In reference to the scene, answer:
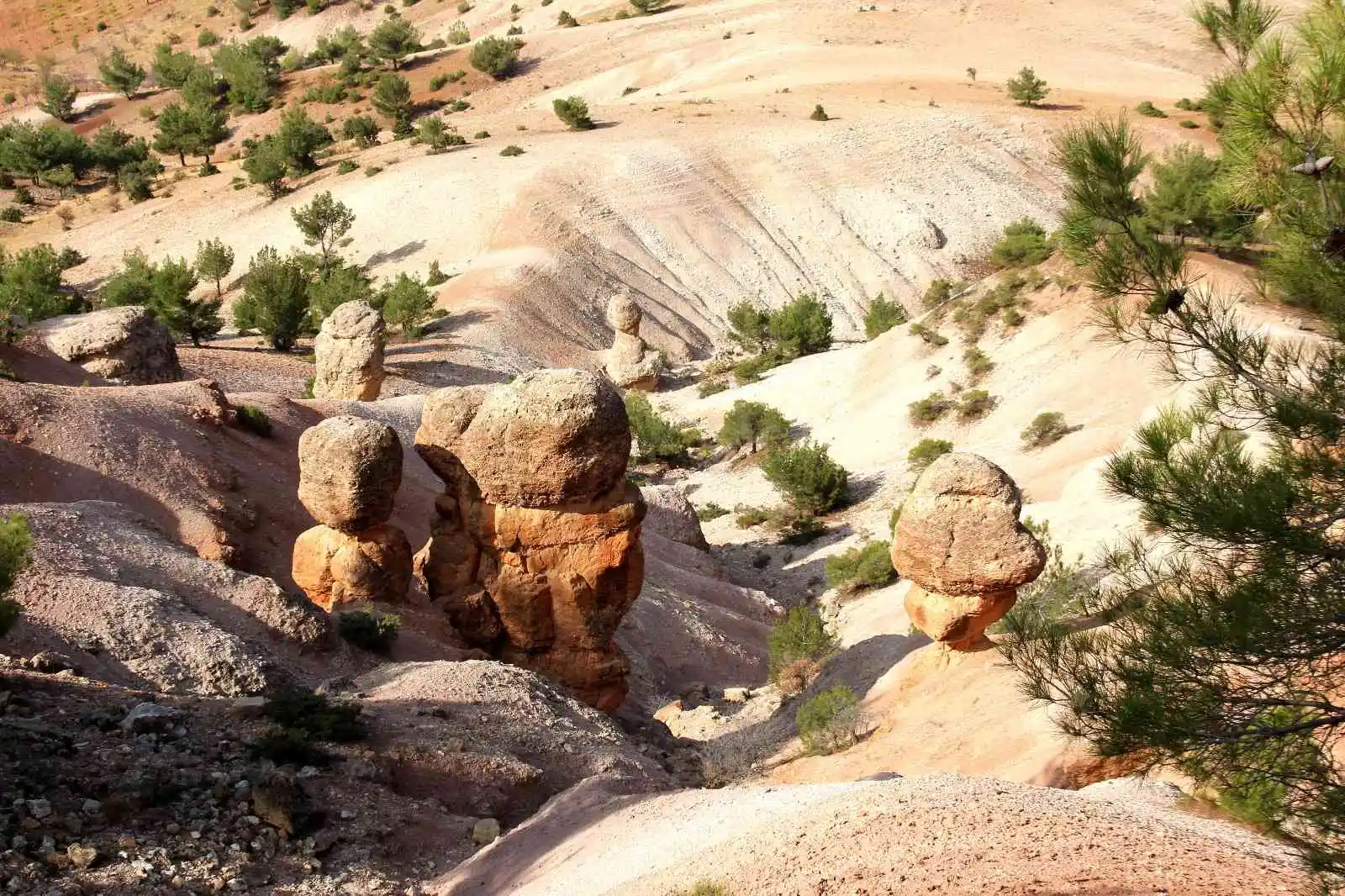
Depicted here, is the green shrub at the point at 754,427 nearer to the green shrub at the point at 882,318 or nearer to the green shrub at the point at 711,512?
the green shrub at the point at 711,512

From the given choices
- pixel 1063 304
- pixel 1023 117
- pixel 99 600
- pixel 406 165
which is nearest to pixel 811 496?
pixel 1063 304

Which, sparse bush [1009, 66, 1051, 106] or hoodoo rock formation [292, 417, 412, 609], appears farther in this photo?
sparse bush [1009, 66, 1051, 106]

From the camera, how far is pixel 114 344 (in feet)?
87.7

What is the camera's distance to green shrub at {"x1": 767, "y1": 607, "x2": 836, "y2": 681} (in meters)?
19.3

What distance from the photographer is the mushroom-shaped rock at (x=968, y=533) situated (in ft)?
49.2

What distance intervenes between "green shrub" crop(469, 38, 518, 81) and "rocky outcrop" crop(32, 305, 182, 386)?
43655mm

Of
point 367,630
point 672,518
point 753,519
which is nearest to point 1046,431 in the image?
point 753,519

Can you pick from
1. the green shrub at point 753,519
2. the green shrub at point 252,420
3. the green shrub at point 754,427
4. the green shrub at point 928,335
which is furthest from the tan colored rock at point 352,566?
the green shrub at point 928,335

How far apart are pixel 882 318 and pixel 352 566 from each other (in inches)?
1221

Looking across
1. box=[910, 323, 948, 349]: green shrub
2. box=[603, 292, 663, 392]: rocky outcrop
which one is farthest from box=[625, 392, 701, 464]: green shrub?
box=[910, 323, 948, 349]: green shrub

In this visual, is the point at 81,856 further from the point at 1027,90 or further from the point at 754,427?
the point at 1027,90

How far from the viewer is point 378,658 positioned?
591 inches

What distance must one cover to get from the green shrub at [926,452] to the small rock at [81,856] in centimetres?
2276

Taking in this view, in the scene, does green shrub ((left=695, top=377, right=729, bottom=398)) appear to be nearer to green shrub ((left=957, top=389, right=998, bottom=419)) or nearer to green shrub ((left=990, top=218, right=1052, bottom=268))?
green shrub ((left=990, top=218, right=1052, bottom=268))
